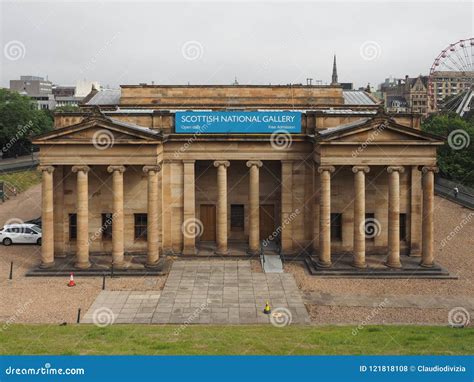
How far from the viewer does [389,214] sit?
34.6 m

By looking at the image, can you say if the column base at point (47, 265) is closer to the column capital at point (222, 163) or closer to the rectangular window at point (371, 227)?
the column capital at point (222, 163)

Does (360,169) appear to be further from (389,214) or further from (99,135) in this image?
(99,135)

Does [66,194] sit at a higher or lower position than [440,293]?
higher

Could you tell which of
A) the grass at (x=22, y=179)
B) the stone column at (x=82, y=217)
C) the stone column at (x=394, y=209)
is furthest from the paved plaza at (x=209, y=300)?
the grass at (x=22, y=179)

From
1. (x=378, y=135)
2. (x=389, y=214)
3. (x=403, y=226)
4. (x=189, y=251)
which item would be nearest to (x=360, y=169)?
(x=378, y=135)

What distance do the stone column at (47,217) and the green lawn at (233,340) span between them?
451 inches

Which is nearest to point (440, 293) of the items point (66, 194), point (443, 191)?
point (66, 194)

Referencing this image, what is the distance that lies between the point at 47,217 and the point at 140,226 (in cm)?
677

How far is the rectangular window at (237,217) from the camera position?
40.5m

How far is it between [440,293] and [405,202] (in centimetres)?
880

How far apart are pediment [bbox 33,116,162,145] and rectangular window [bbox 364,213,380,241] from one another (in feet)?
Result: 54.0

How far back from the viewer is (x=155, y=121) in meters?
37.7

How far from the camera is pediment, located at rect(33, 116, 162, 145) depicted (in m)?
33.7

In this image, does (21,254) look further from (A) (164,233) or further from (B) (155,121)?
(B) (155,121)
